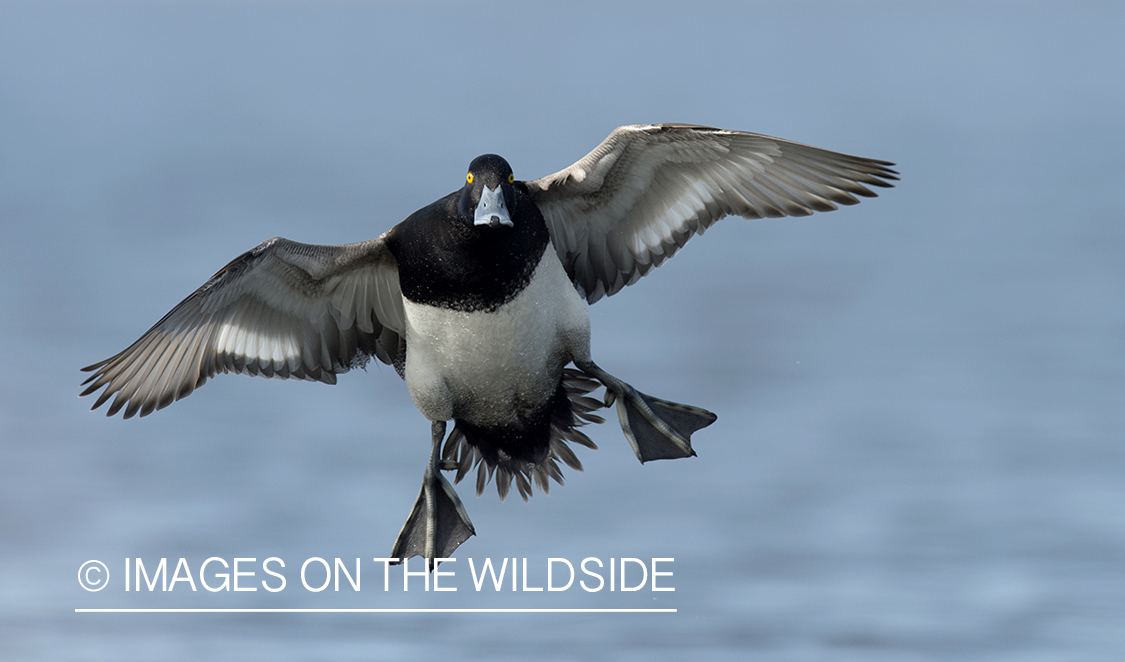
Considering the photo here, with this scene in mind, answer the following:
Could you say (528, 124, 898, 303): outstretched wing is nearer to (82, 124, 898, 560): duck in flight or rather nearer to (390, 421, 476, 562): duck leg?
(82, 124, 898, 560): duck in flight

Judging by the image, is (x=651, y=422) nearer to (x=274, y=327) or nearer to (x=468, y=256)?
(x=468, y=256)

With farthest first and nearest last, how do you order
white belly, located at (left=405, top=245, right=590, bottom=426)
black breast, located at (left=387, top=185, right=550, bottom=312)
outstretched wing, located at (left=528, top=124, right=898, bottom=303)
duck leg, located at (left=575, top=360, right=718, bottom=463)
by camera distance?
duck leg, located at (left=575, top=360, right=718, bottom=463), outstretched wing, located at (left=528, top=124, right=898, bottom=303), white belly, located at (left=405, top=245, right=590, bottom=426), black breast, located at (left=387, top=185, right=550, bottom=312)

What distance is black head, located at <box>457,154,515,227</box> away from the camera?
567 centimetres

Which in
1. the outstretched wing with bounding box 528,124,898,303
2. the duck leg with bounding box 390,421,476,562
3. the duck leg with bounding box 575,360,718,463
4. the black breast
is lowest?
the duck leg with bounding box 390,421,476,562

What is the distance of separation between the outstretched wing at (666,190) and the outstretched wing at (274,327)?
2.71ft

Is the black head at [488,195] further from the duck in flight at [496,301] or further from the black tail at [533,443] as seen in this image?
the black tail at [533,443]

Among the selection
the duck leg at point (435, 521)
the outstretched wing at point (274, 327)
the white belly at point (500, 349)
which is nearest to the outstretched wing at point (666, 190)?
the white belly at point (500, 349)

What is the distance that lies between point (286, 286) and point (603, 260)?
1406 millimetres

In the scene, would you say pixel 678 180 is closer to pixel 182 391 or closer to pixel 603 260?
pixel 603 260

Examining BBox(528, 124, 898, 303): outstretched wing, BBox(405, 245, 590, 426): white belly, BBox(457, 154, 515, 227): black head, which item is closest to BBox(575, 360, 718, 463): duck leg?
BBox(405, 245, 590, 426): white belly

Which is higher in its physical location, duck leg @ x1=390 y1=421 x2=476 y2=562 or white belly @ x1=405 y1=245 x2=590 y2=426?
white belly @ x1=405 y1=245 x2=590 y2=426

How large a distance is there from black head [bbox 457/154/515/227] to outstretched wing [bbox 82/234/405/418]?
23.4 inches

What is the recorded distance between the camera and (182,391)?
261 inches

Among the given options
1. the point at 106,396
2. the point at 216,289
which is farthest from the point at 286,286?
the point at 106,396
